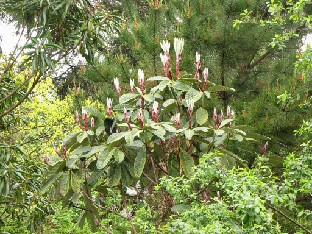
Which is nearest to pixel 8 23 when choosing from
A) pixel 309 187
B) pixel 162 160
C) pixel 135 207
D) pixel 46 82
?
pixel 46 82

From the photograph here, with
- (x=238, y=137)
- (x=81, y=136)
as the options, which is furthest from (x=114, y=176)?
(x=238, y=137)

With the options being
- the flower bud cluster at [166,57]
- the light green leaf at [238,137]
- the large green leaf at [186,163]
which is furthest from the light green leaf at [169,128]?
the light green leaf at [238,137]

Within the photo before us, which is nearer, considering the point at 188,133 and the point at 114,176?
the point at 188,133

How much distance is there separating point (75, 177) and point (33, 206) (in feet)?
3.76

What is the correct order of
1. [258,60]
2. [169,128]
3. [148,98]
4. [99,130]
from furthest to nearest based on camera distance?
[258,60], [99,130], [148,98], [169,128]

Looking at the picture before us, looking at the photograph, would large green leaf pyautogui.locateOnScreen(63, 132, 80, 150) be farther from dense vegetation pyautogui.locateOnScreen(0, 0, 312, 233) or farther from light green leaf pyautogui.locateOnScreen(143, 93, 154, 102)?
light green leaf pyautogui.locateOnScreen(143, 93, 154, 102)

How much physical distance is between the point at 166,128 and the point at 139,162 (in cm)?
40

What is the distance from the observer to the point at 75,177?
3.81m

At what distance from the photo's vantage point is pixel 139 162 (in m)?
3.60

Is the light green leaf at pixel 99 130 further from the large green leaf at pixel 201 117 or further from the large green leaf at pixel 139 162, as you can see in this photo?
the large green leaf at pixel 201 117

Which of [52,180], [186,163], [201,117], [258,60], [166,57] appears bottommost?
[52,180]

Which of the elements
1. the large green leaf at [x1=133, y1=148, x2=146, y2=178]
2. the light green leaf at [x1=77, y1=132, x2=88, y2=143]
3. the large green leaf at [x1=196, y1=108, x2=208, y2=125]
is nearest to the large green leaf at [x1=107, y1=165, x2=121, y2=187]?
the large green leaf at [x1=133, y1=148, x2=146, y2=178]

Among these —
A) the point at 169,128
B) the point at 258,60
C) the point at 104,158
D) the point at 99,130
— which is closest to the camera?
the point at 169,128

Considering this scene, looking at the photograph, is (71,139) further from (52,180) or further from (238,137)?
(238,137)
